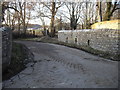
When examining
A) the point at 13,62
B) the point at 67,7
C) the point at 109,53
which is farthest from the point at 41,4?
the point at 13,62

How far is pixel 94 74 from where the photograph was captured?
3992 mm

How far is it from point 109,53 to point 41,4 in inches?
554

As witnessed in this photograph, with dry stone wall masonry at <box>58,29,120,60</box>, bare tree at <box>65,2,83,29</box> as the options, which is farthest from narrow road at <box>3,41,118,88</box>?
bare tree at <box>65,2,83,29</box>

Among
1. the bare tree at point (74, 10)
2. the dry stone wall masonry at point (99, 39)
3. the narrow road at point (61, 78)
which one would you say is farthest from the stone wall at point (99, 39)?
the bare tree at point (74, 10)

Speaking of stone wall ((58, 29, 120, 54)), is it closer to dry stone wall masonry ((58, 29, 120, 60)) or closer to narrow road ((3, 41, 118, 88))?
dry stone wall masonry ((58, 29, 120, 60))

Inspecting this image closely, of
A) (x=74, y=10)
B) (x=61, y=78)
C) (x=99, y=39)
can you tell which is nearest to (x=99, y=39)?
(x=99, y=39)

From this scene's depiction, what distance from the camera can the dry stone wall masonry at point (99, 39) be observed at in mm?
6949

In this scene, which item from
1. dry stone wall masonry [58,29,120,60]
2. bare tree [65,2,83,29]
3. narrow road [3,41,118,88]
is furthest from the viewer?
bare tree [65,2,83,29]

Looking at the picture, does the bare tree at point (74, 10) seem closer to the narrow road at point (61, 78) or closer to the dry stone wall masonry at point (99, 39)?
the dry stone wall masonry at point (99, 39)

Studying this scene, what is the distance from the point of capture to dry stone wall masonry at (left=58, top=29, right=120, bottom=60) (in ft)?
22.8

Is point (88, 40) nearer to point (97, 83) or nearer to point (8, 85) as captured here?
point (97, 83)

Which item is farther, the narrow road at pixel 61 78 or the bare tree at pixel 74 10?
the bare tree at pixel 74 10

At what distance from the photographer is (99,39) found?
7.91 meters

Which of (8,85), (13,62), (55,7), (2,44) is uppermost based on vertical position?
(55,7)
